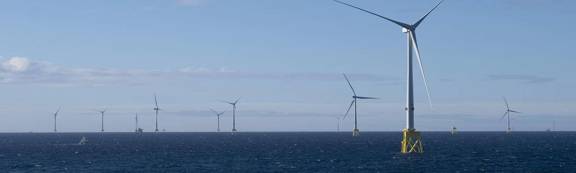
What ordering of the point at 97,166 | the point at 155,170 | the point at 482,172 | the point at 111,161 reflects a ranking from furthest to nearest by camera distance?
the point at 111,161 → the point at 97,166 → the point at 155,170 → the point at 482,172

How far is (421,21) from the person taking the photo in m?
152

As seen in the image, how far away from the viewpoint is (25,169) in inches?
5566

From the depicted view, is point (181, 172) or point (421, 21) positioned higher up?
point (421, 21)

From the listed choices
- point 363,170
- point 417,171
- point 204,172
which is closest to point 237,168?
point 204,172

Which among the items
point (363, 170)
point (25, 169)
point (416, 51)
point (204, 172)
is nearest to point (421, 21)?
point (416, 51)

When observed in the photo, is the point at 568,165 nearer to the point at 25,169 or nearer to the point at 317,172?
the point at 317,172

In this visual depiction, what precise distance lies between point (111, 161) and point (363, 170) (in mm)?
60052

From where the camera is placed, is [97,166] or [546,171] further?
[97,166]

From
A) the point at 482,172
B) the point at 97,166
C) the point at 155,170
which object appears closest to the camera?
the point at 482,172

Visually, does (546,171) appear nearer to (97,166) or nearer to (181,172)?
(181,172)

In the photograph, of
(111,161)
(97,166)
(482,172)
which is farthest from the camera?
(111,161)

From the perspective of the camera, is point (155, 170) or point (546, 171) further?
point (155, 170)

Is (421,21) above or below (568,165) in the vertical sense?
above

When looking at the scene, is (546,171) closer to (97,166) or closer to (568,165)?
(568,165)
